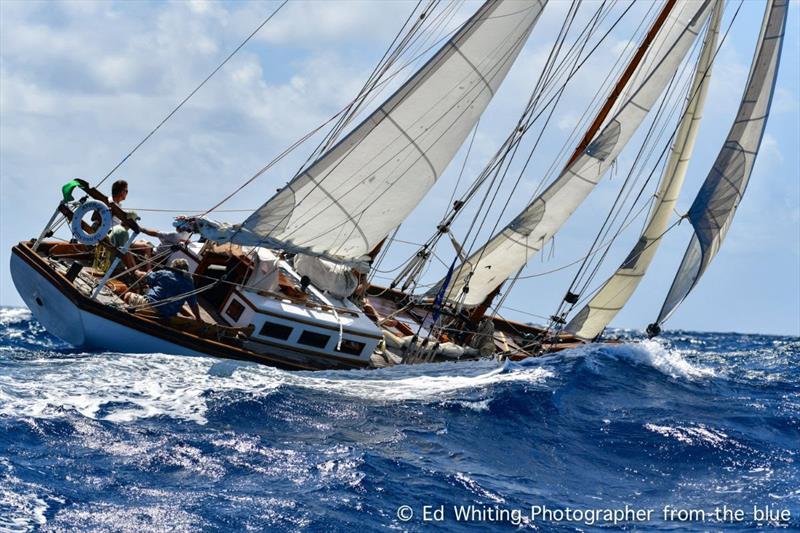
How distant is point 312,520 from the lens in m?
12.1

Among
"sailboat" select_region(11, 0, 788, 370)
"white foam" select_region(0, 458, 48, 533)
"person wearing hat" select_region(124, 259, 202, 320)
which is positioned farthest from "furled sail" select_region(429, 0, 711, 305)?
"white foam" select_region(0, 458, 48, 533)

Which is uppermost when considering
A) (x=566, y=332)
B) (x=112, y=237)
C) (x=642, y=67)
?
(x=642, y=67)

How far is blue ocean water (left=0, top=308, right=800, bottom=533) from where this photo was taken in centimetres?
→ 1231

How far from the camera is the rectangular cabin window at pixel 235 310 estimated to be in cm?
1981

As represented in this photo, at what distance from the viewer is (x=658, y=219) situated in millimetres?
25859

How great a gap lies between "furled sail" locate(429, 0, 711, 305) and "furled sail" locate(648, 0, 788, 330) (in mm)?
1675

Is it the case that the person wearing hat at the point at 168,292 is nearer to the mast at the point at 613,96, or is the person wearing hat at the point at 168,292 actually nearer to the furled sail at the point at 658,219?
the mast at the point at 613,96

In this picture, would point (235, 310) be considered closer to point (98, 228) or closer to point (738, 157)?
point (98, 228)

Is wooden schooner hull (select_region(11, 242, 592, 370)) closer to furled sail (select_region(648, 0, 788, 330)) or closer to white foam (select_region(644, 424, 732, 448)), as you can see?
white foam (select_region(644, 424, 732, 448))

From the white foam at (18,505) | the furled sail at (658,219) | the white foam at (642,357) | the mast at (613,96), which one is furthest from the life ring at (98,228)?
the furled sail at (658,219)

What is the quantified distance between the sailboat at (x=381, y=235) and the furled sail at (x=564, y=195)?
3 cm

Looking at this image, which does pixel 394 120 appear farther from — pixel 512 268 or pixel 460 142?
pixel 512 268

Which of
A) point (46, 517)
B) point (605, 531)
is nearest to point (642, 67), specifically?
point (605, 531)

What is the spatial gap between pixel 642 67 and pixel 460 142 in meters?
7.35
